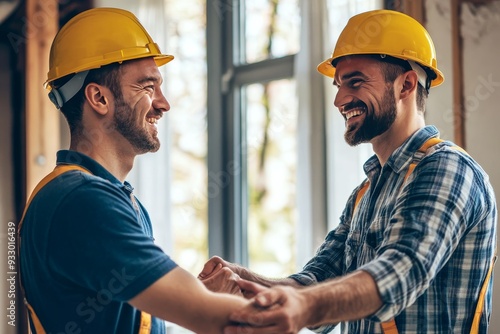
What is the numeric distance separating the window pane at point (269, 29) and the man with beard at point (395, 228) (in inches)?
78.1

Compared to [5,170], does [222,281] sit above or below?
below

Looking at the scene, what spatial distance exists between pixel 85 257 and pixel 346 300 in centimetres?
65

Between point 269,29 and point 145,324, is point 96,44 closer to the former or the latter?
point 145,324

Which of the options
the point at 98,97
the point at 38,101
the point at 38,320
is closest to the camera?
the point at 38,320

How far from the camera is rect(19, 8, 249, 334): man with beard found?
1.82 m

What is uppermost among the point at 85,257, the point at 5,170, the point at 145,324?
the point at 5,170

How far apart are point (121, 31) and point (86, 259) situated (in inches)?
29.8

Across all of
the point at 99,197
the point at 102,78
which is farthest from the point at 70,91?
the point at 99,197

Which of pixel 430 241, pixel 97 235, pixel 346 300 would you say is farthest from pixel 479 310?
pixel 97 235

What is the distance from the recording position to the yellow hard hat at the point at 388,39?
238 centimetres

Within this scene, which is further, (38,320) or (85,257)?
(38,320)

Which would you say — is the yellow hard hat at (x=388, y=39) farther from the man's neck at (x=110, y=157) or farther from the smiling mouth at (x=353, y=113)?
the man's neck at (x=110, y=157)

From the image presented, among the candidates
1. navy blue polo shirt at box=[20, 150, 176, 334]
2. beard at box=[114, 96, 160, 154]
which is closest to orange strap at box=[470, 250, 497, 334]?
navy blue polo shirt at box=[20, 150, 176, 334]

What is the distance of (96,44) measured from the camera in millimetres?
2201
